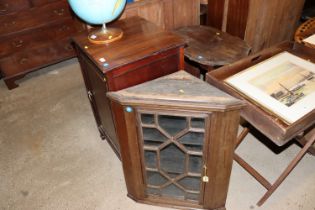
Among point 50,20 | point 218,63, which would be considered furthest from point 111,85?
point 50,20

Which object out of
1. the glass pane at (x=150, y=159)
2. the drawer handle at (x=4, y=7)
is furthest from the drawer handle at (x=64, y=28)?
the glass pane at (x=150, y=159)

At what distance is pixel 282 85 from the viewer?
1.24 meters

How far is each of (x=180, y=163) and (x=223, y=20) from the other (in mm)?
1320

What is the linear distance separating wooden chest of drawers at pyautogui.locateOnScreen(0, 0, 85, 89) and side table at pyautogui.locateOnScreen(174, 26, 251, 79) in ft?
3.94

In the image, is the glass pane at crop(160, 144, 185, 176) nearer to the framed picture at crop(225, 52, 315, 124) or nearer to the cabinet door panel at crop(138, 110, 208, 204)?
the cabinet door panel at crop(138, 110, 208, 204)

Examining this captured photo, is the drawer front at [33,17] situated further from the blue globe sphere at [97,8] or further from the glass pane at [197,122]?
the glass pane at [197,122]

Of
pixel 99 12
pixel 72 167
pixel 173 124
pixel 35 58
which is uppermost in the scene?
pixel 99 12

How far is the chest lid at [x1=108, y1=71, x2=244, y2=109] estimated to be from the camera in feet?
3.46

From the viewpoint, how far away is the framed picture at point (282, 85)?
110cm

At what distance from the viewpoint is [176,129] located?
3.98 feet

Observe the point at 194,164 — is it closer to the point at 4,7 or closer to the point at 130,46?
the point at 130,46

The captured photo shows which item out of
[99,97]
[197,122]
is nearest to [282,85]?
[197,122]

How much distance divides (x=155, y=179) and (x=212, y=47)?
Answer: 0.95m

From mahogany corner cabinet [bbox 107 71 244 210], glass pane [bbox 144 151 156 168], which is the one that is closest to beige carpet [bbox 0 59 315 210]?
mahogany corner cabinet [bbox 107 71 244 210]
